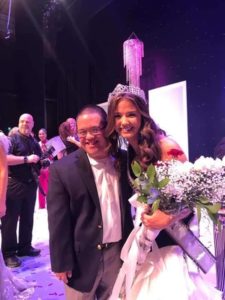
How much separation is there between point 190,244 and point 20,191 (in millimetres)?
2816

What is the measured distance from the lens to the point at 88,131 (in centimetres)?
188

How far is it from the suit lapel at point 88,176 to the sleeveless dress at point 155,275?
0.90 ft

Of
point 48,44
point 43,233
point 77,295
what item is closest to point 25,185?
point 43,233

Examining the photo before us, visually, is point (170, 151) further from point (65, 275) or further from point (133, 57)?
point (133, 57)

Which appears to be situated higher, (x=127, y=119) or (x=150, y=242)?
(x=127, y=119)

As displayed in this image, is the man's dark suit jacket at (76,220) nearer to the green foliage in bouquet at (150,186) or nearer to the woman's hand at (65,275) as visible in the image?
the woman's hand at (65,275)

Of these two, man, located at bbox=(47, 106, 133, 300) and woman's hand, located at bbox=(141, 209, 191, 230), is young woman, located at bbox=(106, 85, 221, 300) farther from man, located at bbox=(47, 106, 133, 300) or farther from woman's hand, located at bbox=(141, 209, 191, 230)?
man, located at bbox=(47, 106, 133, 300)

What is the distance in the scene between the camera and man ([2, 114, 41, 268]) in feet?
13.5

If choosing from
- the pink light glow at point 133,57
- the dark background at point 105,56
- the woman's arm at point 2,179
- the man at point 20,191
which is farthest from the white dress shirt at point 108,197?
the pink light glow at point 133,57

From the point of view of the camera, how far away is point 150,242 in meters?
1.67

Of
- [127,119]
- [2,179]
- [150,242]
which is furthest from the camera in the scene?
[2,179]

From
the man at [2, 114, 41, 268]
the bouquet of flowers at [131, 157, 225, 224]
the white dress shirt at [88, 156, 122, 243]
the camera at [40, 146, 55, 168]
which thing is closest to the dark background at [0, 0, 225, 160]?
the camera at [40, 146, 55, 168]

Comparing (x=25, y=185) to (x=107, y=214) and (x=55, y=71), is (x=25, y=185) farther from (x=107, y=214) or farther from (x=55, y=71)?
(x=55, y=71)

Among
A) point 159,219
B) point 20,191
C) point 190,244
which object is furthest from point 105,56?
point 159,219
